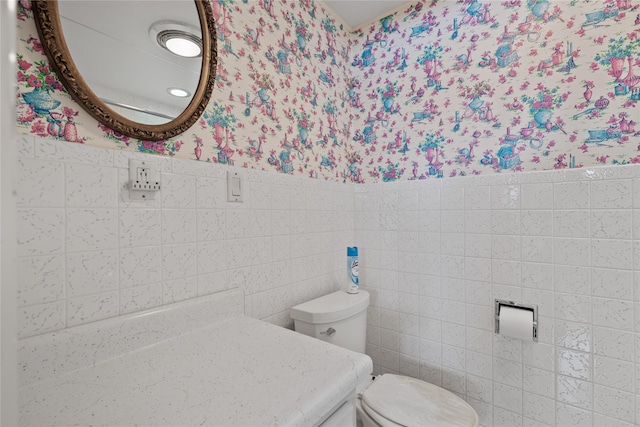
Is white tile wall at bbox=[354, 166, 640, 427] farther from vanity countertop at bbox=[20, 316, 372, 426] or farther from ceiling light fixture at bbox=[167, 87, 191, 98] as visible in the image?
ceiling light fixture at bbox=[167, 87, 191, 98]

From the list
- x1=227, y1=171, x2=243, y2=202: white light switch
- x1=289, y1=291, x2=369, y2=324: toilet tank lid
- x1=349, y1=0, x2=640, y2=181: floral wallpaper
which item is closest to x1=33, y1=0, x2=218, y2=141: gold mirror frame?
x1=227, y1=171, x2=243, y2=202: white light switch

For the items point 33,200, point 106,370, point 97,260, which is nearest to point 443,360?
point 106,370

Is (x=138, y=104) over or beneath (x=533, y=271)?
over

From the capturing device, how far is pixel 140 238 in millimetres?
808

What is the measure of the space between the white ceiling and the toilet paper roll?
1.64 m

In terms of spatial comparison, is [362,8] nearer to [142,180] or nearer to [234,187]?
[234,187]

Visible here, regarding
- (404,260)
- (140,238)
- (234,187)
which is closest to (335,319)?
(404,260)

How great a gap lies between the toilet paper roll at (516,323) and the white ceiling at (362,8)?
1.64m

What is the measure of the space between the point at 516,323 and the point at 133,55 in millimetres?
1666

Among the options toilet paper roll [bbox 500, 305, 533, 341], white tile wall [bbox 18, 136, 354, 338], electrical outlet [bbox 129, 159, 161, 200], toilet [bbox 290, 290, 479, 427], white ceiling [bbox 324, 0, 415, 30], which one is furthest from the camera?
white ceiling [bbox 324, 0, 415, 30]

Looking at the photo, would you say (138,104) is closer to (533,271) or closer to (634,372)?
(533,271)

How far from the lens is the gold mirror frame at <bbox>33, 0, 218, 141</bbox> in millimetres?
675

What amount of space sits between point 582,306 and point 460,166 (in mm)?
735

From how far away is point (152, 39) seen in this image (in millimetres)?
875
